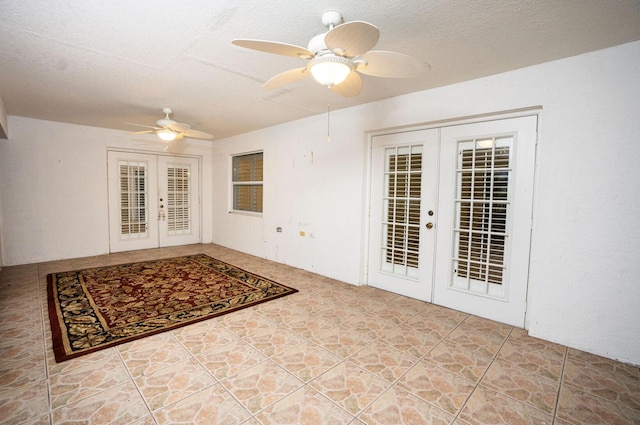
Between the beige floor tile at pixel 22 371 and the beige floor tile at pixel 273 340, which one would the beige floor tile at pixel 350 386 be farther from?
the beige floor tile at pixel 22 371

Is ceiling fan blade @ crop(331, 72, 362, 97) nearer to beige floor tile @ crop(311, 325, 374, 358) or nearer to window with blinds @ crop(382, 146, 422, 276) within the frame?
window with blinds @ crop(382, 146, 422, 276)

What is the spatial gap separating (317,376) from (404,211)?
7.59ft

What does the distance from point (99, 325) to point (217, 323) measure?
110 cm

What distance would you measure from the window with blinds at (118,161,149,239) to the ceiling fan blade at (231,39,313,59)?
218 inches

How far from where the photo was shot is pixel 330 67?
71.1 inches

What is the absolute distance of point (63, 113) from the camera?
4539 millimetres

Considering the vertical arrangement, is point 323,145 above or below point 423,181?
above

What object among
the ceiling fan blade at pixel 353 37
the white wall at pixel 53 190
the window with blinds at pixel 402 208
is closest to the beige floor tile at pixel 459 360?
the window with blinds at pixel 402 208

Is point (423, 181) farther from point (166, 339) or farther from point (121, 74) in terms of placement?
point (121, 74)

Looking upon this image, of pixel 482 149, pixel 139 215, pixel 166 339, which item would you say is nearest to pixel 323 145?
pixel 482 149

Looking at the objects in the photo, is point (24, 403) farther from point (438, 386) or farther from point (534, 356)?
point (534, 356)

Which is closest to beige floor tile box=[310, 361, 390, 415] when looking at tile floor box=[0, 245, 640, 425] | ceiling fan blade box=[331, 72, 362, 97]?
tile floor box=[0, 245, 640, 425]

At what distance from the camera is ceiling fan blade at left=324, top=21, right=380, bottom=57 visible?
1443 millimetres

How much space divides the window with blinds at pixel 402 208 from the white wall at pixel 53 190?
17.0 feet
